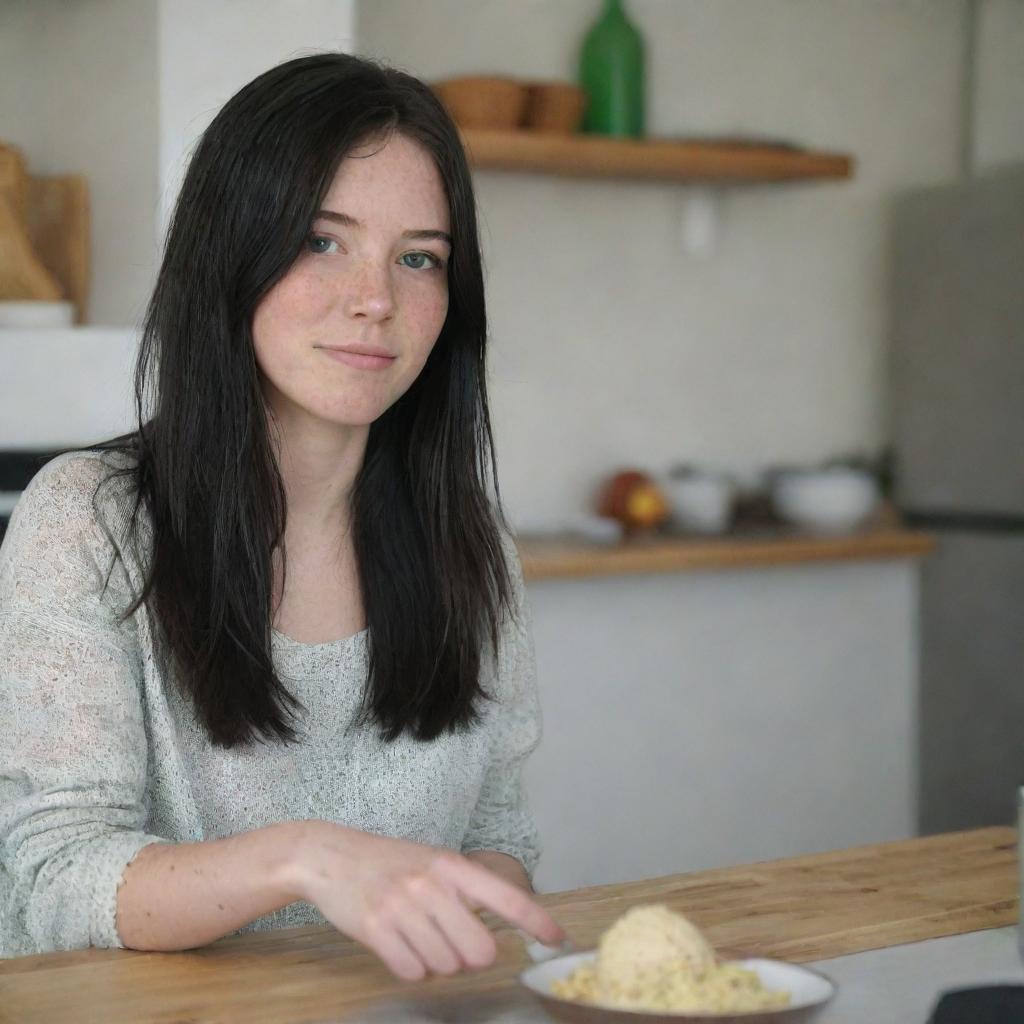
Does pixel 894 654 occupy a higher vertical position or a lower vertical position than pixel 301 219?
lower

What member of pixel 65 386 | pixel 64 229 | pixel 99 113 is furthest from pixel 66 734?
pixel 99 113

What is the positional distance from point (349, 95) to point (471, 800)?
65cm

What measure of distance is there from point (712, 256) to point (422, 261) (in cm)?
231

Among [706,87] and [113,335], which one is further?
[706,87]

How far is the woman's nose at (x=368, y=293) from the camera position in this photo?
127 centimetres

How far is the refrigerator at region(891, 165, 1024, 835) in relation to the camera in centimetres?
332

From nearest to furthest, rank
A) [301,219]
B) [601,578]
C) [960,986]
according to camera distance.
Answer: [960,986], [301,219], [601,578]

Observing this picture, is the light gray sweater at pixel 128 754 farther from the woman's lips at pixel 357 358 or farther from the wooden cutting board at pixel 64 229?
the wooden cutting board at pixel 64 229

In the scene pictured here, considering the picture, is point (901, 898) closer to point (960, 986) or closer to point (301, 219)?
point (960, 986)

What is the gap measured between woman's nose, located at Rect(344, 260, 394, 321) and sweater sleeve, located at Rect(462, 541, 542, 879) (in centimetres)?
40

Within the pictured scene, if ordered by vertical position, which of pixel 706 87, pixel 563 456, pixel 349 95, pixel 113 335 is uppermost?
pixel 706 87

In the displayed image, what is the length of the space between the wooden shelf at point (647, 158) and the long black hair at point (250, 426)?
1521mm

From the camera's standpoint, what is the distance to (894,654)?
3.58m

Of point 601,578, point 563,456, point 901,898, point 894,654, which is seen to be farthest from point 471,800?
point 894,654
